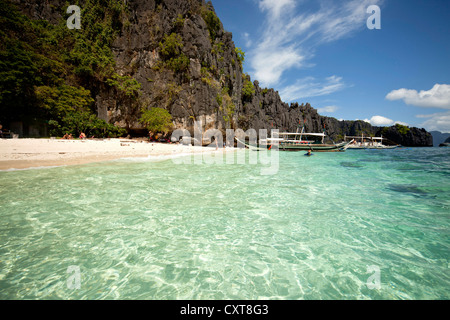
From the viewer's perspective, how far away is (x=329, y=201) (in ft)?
22.4

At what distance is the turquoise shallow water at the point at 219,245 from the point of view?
2.83 m

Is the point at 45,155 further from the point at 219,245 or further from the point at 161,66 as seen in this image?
the point at 161,66

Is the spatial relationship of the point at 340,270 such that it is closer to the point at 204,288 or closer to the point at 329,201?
the point at 204,288

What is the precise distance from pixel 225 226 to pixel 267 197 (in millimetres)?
3032

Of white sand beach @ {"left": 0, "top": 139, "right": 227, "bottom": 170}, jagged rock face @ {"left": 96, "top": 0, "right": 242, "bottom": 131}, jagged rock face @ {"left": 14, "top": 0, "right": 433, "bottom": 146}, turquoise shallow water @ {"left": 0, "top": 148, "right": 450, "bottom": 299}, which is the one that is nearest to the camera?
turquoise shallow water @ {"left": 0, "top": 148, "right": 450, "bottom": 299}

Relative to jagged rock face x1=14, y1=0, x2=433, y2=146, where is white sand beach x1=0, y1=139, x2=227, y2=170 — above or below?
below

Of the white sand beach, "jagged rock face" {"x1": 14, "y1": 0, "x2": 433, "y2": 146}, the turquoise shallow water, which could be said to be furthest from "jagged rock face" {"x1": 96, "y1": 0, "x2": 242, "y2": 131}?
the turquoise shallow water

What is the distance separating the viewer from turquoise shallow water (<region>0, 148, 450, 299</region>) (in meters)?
2.83

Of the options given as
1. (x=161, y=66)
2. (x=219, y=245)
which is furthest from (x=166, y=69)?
(x=219, y=245)

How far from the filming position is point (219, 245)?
3.94 m

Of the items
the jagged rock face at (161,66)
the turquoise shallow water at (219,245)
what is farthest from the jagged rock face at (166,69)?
the turquoise shallow water at (219,245)

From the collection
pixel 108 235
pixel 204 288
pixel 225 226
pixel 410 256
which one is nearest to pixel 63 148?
pixel 108 235

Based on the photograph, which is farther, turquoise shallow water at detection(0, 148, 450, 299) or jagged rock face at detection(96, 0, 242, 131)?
jagged rock face at detection(96, 0, 242, 131)

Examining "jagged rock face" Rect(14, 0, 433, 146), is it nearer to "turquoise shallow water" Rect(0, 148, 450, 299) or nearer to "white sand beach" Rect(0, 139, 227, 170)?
"white sand beach" Rect(0, 139, 227, 170)
